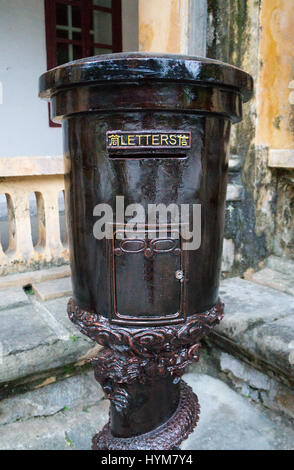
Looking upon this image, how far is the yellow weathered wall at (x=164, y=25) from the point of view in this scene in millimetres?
2561

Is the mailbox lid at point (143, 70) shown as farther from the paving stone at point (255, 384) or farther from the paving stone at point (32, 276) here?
the paving stone at point (32, 276)

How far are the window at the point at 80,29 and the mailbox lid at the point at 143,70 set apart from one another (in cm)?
492

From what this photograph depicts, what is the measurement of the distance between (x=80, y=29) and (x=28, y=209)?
161 inches

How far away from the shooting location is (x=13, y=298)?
2.52 m

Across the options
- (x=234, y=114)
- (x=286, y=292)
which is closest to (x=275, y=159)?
(x=286, y=292)

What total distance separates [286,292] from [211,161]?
1.55m

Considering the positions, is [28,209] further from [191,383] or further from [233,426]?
[233,426]

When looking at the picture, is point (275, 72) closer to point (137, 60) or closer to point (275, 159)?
point (275, 159)

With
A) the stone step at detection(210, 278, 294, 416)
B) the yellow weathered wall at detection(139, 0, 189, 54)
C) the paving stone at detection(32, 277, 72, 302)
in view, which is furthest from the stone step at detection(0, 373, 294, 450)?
the yellow weathered wall at detection(139, 0, 189, 54)

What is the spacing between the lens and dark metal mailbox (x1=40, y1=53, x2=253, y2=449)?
1151mm

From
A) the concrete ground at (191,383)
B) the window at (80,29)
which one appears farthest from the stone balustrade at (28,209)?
the window at (80,29)

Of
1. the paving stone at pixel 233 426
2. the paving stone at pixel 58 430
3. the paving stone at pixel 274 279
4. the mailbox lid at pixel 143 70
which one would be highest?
the mailbox lid at pixel 143 70

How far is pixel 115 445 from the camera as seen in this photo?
162cm

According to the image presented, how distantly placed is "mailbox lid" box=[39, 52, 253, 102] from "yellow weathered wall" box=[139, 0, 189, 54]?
1585mm
